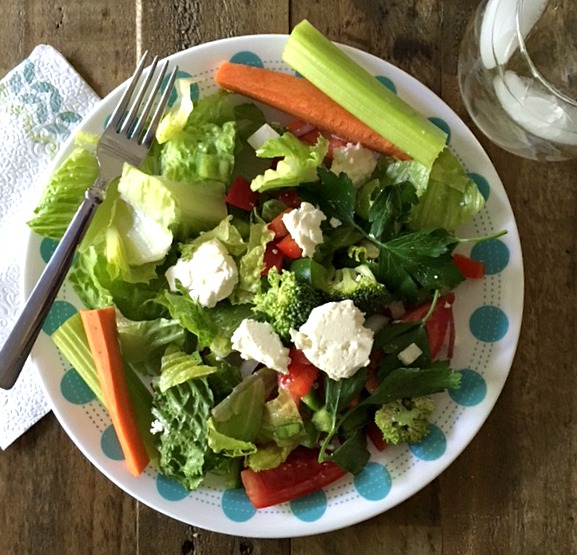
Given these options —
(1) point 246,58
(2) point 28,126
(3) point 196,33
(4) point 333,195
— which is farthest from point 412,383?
(2) point 28,126

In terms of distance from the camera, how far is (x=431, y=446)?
4.52ft

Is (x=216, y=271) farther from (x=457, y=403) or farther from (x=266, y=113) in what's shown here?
(x=457, y=403)

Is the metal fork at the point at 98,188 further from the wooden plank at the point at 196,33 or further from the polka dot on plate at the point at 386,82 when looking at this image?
the polka dot on plate at the point at 386,82

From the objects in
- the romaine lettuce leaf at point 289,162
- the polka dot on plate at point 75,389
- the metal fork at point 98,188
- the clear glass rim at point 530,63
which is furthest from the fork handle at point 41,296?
the clear glass rim at point 530,63

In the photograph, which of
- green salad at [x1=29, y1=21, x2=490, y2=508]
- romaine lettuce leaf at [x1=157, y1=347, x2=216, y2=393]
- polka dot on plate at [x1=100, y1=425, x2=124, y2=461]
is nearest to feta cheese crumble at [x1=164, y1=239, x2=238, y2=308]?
green salad at [x1=29, y1=21, x2=490, y2=508]

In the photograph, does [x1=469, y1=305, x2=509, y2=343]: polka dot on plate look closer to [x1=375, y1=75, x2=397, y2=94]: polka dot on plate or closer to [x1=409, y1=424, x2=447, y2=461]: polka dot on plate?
[x1=409, y1=424, x2=447, y2=461]: polka dot on plate

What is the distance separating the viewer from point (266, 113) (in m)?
1.44

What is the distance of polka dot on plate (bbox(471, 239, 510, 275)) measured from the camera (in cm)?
138

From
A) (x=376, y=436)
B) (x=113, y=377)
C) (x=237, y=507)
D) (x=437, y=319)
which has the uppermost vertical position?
(x=437, y=319)

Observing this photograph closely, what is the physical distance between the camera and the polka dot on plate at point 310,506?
139cm

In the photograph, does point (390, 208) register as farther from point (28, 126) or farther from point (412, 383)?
point (28, 126)

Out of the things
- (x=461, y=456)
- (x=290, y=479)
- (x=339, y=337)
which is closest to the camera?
(x=339, y=337)

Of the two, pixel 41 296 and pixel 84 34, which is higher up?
pixel 84 34

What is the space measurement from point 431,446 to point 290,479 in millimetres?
281
